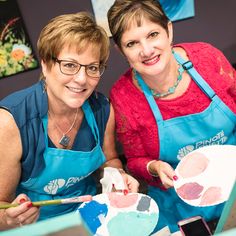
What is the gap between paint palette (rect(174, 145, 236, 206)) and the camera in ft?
3.88

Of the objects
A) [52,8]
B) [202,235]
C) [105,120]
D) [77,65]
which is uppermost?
[52,8]

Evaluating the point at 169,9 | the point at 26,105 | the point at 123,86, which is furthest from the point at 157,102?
the point at 169,9

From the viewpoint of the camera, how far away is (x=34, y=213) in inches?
45.7

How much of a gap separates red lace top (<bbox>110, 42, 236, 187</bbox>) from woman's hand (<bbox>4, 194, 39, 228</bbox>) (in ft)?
1.92

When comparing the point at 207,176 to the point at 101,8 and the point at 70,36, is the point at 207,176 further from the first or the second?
the point at 101,8

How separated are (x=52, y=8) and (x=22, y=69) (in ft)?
1.63

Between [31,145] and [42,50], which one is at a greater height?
[42,50]

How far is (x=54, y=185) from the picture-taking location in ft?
4.69

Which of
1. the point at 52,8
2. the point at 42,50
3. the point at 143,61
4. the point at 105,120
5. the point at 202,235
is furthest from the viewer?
the point at 52,8

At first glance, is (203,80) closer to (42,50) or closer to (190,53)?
(190,53)

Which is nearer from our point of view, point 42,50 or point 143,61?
point 42,50

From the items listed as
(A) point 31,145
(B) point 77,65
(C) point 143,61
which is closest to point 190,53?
(C) point 143,61

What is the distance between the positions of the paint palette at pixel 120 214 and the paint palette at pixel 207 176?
0.14 metres

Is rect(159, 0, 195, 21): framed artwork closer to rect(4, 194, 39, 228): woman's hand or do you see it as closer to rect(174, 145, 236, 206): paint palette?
rect(174, 145, 236, 206): paint palette
